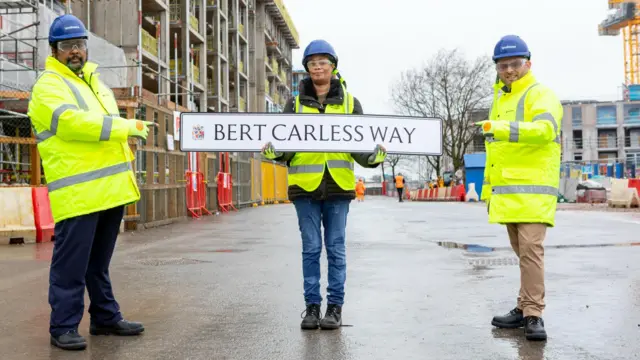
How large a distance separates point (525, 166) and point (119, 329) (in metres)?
2.85

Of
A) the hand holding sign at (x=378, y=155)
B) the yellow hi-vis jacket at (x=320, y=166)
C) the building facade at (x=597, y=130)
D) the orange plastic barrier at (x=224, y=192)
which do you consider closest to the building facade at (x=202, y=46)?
the orange plastic barrier at (x=224, y=192)

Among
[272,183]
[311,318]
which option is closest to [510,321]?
[311,318]

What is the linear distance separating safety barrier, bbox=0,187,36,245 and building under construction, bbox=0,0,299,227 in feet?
8.60

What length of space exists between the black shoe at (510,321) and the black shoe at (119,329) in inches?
92.4

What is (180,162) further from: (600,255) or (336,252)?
(336,252)

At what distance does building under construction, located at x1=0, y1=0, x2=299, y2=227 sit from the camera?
17250 mm

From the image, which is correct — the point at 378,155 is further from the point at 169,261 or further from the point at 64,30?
the point at 169,261

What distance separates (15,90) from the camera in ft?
57.8

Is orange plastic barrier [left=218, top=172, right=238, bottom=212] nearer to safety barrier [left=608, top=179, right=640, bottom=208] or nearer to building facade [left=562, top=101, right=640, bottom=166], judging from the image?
safety barrier [left=608, top=179, right=640, bottom=208]

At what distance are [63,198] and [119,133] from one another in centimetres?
52

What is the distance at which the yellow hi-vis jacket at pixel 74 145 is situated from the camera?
4.42 metres

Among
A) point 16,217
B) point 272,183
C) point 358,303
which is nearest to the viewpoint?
point 358,303

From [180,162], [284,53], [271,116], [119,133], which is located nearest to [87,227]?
[119,133]

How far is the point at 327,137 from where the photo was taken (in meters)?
5.25
